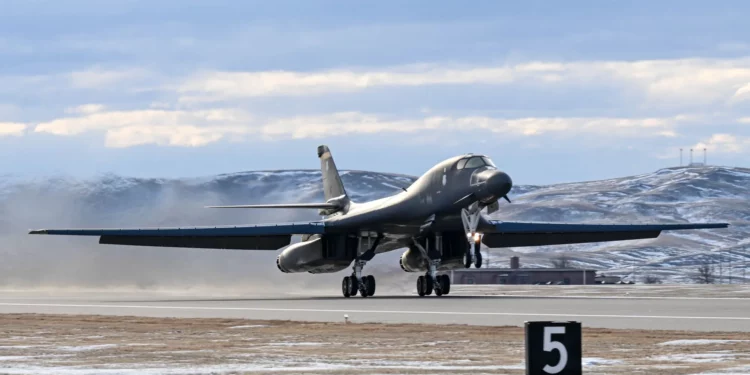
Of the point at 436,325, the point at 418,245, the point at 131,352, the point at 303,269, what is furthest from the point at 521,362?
the point at 303,269

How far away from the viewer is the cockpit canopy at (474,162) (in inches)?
1606

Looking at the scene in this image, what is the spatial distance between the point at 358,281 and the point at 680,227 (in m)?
13.1

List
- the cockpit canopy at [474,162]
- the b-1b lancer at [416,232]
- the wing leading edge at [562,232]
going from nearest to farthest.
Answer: the cockpit canopy at [474,162] → the b-1b lancer at [416,232] → the wing leading edge at [562,232]

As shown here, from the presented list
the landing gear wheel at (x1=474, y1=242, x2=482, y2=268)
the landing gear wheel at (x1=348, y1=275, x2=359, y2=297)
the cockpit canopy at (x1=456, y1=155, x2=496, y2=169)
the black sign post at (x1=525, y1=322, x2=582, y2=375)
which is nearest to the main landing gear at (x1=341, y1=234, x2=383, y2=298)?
the landing gear wheel at (x1=348, y1=275, x2=359, y2=297)

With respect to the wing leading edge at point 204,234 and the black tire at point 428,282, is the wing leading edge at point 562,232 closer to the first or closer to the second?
the black tire at point 428,282

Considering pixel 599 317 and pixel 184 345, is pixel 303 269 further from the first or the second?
pixel 184 345

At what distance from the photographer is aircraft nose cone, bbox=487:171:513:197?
130ft

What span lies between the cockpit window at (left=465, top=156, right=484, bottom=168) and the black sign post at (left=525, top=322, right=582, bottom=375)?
2982 centimetres

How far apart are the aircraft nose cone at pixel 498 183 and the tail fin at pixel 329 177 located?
552 inches

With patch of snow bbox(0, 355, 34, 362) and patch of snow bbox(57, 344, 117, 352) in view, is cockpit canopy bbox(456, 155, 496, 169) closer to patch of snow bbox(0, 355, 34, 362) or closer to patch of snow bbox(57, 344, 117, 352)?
patch of snow bbox(57, 344, 117, 352)

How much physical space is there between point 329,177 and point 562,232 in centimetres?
1213

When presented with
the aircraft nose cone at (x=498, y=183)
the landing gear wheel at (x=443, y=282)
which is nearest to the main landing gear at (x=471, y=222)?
the aircraft nose cone at (x=498, y=183)

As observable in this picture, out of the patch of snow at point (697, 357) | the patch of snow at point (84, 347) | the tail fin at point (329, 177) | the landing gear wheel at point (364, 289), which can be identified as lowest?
the patch of snow at point (84, 347)

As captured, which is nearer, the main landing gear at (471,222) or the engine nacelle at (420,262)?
the main landing gear at (471,222)
